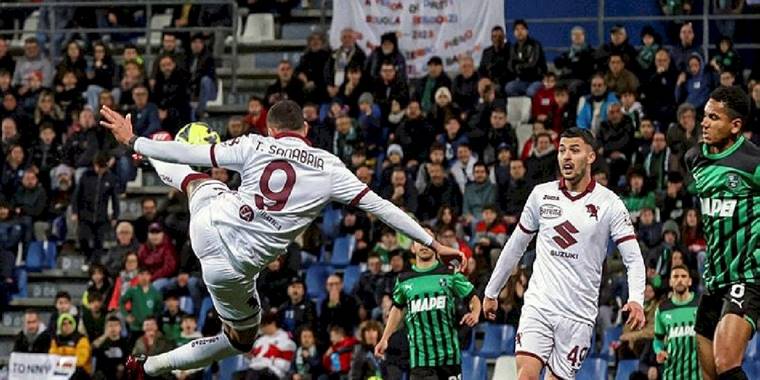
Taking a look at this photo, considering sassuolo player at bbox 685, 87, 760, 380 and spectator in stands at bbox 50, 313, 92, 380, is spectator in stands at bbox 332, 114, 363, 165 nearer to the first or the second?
spectator in stands at bbox 50, 313, 92, 380

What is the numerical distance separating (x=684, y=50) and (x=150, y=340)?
26.0ft

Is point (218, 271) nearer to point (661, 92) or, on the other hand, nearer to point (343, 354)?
point (343, 354)

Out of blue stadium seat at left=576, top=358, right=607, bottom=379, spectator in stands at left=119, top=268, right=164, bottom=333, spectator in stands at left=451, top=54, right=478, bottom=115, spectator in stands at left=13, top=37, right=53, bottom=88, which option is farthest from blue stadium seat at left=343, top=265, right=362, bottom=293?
spectator in stands at left=13, top=37, right=53, bottom=88

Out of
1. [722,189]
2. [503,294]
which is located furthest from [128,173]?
[722,189]

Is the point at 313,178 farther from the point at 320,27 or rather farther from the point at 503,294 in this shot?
the point at 320,27

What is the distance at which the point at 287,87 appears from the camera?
2350 centimetres

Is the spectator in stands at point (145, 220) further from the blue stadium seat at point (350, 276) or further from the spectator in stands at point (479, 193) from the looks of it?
the spectator in stands at point (479, 193)

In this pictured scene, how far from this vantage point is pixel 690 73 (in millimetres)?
21938

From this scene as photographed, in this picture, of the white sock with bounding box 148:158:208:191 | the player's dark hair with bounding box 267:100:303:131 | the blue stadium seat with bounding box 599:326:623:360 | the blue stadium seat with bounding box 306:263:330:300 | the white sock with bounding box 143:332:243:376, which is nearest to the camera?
the player's dark hair with bounding box 267:100:303:131

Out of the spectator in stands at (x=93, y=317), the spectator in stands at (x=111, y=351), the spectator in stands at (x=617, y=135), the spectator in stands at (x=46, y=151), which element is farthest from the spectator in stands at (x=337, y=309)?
the spectator in stands at (x=46, y=151)

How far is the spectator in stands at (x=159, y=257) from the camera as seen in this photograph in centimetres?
2162

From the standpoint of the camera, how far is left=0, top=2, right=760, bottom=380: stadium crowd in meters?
19.6

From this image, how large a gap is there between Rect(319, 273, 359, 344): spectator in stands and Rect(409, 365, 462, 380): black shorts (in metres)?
4.14

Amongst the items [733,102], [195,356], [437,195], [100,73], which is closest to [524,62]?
[437,195]
